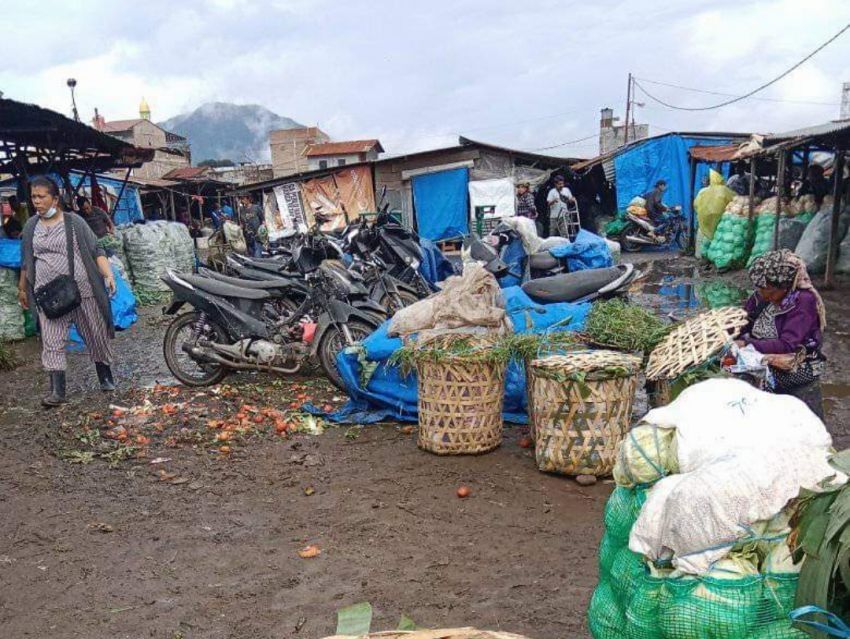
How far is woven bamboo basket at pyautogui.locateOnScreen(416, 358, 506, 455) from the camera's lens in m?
4.60

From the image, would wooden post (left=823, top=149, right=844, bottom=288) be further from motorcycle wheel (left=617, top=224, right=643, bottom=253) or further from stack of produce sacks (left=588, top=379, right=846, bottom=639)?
stack of produce sacks (left=588, top=379, right=846, bottom=639)

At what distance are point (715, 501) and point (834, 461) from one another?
13.9 inches

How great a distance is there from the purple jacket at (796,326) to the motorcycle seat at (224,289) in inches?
175

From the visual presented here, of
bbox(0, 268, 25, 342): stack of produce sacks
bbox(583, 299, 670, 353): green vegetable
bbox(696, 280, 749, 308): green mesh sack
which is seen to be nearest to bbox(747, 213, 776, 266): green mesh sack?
bbox(696, 280, 749, 308): green mesh sack

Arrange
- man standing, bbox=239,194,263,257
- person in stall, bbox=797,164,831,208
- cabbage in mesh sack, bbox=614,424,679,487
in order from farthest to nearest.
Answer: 1. man standing, bbox=239,194,263,257
2. person in stall, bbox=797,164,831,208
3. cabbage in mesh sack, bbox=614,424,679,487

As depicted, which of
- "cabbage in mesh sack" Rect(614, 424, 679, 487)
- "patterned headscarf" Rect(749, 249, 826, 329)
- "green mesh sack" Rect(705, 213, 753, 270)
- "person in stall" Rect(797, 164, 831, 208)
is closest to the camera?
"cabbage in mesh sack" Rect(614, 424, 679, 487)

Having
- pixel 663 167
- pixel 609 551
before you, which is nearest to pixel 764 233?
pixel 663 167

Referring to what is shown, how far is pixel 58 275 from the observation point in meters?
6.03

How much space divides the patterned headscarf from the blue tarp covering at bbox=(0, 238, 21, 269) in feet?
31.5

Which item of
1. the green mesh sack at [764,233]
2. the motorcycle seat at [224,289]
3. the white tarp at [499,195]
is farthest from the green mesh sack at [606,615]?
the white tarp at [499,195]

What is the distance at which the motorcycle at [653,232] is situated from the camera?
1936 cm

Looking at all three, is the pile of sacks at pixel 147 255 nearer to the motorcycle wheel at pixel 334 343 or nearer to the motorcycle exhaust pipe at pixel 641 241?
the motorcycle wheel at pixel 334 343

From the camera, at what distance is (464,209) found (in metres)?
20.7

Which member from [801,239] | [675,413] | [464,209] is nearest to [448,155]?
[464,209]
